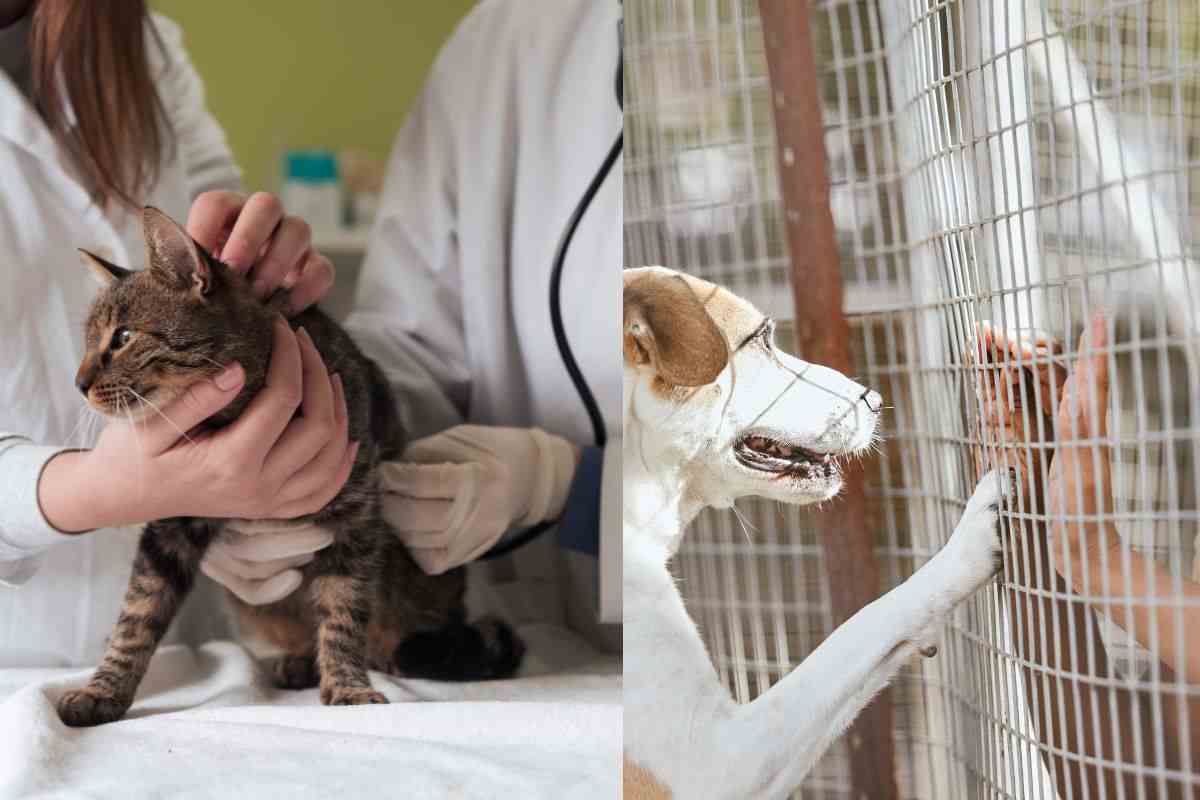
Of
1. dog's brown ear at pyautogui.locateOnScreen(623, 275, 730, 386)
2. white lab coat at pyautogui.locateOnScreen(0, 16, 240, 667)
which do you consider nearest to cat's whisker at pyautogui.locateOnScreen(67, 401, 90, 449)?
white lab coat at pyautogui.locateOnScreen(0, 16, 240, 667)

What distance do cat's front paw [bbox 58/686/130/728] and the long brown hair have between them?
0.37 metres

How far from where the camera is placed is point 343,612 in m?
Result: 0.63

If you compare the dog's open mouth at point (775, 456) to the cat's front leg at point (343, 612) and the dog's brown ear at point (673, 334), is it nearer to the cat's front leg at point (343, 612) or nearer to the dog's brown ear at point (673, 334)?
the dog's brown ear at point (673, 334)

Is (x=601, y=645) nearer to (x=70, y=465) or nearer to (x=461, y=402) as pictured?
(x=461, y=402)

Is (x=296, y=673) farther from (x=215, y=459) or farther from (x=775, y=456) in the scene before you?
(x=775, y=456)

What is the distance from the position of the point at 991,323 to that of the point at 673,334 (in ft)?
0.34

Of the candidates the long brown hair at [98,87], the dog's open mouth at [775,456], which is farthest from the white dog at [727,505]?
the long brown hair at [98,87]

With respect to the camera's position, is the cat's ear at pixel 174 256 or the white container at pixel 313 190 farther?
the white container at pixel 313 190

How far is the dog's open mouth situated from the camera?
1.05 feet

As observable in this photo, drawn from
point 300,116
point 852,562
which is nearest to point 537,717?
point 852,562

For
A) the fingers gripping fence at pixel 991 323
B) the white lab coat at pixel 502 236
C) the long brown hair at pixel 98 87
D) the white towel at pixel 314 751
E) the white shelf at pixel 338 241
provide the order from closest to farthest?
the fingers gripping fence at pixel 991 323 → the white towel at pixel 314 751 → the long brown hair at pixel 98 87 → the white lab coat at pixel 502 236 → the white shelf at pixel 338 241

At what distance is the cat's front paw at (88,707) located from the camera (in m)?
0.54

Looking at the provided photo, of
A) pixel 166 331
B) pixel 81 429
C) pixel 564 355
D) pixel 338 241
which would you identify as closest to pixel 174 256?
pixel 166 331

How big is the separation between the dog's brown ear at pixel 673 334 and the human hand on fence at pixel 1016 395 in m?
0.08
